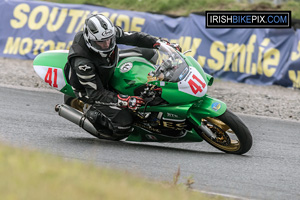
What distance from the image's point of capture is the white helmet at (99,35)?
6.46m

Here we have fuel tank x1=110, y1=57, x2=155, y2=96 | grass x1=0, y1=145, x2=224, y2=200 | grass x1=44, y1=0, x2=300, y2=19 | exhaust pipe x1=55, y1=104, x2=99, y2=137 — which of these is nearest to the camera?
grass x1=0, y1=145, x2=224, y2=200

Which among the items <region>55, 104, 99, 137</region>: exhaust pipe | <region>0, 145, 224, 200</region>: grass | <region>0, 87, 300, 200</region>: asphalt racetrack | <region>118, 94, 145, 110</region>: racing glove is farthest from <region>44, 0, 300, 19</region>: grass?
<region>0, 145, 224, 200</region>: grass

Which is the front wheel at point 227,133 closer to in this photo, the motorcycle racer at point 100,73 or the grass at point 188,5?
the motorcycle racer at point 100,73

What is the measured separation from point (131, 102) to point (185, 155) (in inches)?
33.8

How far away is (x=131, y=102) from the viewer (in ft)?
21.2

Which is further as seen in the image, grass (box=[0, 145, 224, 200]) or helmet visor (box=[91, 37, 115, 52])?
helmet visor (box=[91, 37, 115, 52])

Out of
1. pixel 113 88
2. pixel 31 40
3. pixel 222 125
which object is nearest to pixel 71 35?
pixel 31 40

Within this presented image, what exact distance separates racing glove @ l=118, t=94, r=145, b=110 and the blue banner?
23.3 feet

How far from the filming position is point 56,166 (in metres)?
4.04

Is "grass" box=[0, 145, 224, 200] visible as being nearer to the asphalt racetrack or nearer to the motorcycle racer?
the asphalt racetrack

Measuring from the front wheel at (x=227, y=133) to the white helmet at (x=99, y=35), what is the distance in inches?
54.1

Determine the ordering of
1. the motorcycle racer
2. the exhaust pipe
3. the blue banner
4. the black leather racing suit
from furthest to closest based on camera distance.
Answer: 1. the blue banner
2. the exhaust pipe
3. the black leather racing suit
4. the motorcycle racer

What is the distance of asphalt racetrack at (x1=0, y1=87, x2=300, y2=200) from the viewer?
5395 millimetres

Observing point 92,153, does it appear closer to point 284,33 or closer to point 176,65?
point 176,65
